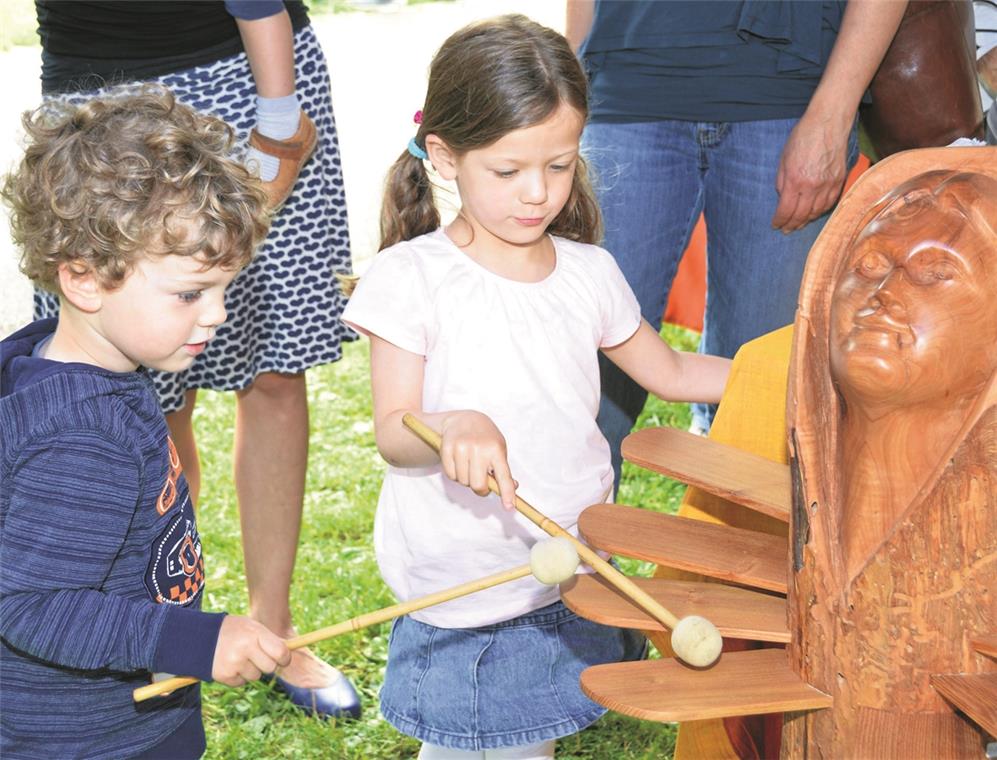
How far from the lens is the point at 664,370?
1830mm

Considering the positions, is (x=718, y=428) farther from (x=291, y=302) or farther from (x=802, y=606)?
(x=291, y=302)

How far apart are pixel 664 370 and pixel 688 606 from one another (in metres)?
0.55

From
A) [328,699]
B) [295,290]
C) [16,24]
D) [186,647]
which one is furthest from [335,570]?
[16,24]

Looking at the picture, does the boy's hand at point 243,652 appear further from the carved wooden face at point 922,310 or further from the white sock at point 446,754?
the carved wooden face at point 922,310

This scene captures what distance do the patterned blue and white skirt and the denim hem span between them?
2.80 feet

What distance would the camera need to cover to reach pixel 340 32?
27.4 ft

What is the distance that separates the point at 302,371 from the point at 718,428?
0.92 meters

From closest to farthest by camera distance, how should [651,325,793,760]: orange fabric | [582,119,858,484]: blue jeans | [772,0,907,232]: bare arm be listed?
[651,325,793,760]: orange fabric < [772,0,907,232]: bare arm < [582,119,858,484]: blue jeans

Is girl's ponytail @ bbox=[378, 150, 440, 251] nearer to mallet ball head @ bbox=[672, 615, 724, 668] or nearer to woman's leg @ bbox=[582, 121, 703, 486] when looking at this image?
woman's leg @ bbox=[582, 121, 703, 486]

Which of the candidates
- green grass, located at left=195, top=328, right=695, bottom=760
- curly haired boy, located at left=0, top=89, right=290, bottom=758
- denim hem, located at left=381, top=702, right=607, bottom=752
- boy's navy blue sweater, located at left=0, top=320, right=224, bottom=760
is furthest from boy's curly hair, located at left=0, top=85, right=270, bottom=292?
green grass, located at left=195, top=328, right=695, bottom=760

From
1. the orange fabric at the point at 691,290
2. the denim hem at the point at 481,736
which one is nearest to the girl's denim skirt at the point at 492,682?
the denim hem at the point at 481,736

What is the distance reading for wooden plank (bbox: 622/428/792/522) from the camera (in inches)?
57.1

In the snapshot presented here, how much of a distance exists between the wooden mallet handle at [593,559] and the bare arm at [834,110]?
0.85 m

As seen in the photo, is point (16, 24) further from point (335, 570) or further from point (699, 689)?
point (699, 689)
